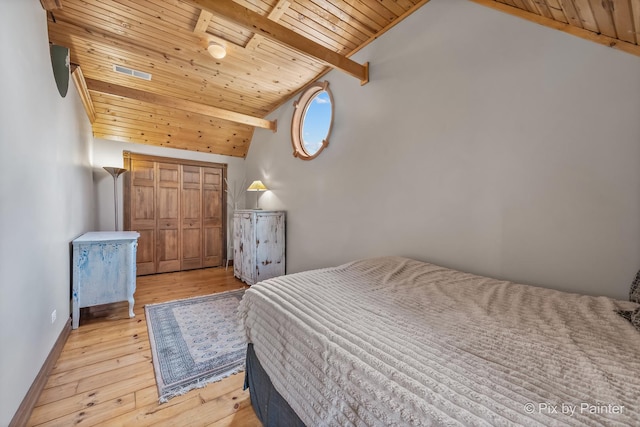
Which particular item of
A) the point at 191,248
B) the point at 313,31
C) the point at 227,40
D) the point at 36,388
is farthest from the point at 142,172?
the point at 313,31

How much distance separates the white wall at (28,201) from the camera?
45.2 inches

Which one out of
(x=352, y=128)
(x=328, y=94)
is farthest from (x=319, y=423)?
(x=328, y=94)

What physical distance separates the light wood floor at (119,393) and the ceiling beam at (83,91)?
2.44 m

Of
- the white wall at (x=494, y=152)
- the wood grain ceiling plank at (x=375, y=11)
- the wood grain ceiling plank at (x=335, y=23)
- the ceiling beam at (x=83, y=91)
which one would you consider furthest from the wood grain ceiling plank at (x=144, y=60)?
the white wall at (x=494, y=152)

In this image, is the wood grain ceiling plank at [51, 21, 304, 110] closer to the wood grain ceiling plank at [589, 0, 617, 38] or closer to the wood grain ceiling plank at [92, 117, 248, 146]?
the wood grain ceiling plank at [92, 117, 248, 146]

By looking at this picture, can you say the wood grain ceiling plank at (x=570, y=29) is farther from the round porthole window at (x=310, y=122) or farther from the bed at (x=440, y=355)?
the round porthole window at (x=310, y=122)

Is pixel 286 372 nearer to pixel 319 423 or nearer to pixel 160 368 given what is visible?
pixel 319 423

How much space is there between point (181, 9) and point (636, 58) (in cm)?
295

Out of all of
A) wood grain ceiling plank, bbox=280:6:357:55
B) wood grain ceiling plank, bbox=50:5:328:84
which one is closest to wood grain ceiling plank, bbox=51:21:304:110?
wood grain ceiling plank, bbox=50:5:328:84

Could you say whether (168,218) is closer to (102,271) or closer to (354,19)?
(102,271)

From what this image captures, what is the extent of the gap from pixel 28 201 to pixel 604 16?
119 inches

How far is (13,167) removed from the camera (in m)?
1.22

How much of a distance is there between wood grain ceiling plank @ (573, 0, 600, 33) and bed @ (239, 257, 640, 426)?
130 centimetres

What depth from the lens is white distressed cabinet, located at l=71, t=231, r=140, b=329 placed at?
2.33 meters
